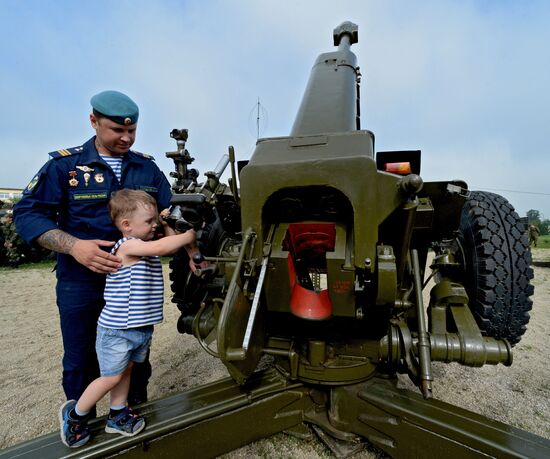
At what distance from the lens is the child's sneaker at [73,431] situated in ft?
5.15

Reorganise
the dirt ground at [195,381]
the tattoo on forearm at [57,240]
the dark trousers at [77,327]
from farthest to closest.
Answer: the dirt ground at [195,381] → the dark trousers at [77,327] → the tattoo on forearm at [57,240]

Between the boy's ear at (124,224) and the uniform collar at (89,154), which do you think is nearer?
the boy's ear at (124,224)

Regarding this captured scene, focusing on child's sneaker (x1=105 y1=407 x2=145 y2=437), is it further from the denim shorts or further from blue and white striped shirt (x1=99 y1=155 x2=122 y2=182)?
blue and white striped shirt (x1=99 y1=155 x2=122 y2=182)

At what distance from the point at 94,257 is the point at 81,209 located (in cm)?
47

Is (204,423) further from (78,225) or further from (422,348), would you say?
(78,225)

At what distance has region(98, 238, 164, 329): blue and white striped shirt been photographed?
172cm

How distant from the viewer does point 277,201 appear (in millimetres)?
1709

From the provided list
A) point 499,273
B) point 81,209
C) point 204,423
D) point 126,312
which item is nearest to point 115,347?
point 126,312

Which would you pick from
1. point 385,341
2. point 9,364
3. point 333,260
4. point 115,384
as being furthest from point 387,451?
point 9,364

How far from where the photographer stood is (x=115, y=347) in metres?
1.70

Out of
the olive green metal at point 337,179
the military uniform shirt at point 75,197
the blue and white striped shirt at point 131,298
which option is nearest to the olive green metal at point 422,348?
the olive green metal at point 337,179

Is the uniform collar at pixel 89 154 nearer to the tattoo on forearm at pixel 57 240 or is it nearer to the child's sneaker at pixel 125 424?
the tattoo on forearm at pixel 57 240

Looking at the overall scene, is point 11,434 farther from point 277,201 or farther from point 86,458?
point 277,201

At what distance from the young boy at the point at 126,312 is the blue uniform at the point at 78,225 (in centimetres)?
32
